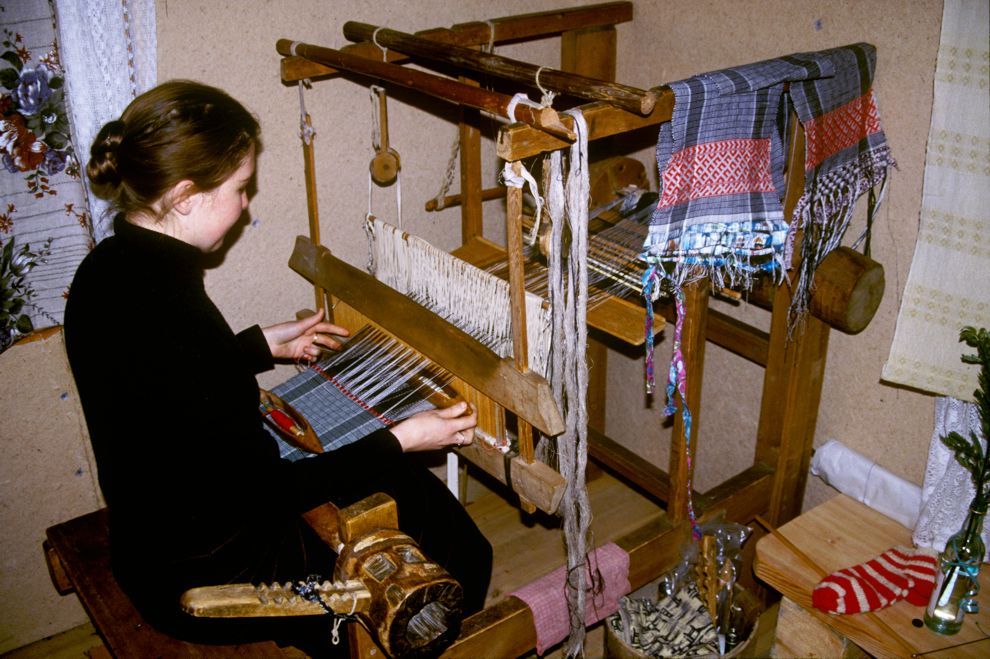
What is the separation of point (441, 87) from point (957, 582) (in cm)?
182

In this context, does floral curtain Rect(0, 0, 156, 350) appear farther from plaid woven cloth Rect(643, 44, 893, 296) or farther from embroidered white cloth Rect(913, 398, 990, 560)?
embroidered white cloth Rect(913, 398, 990, 560)

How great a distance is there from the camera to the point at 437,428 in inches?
77.3

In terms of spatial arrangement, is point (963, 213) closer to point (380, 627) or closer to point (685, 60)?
point (685, 60)

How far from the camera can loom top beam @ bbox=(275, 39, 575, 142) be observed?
1514 mm

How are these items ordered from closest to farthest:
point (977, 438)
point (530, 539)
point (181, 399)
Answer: point (181, 399) < point (977, 438) < point (530, 539)

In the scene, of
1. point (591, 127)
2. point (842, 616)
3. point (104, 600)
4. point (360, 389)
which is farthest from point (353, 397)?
point (842, 616)

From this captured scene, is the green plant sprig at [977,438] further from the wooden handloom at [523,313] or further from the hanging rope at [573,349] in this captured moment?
the hanging rope at [573,349]

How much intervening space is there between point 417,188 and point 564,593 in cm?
Answer: 155

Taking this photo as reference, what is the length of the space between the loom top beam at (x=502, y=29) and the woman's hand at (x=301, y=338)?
0.76 m

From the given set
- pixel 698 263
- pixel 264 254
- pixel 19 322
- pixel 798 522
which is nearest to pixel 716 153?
pixel 698 263

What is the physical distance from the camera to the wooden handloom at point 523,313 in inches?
68.2

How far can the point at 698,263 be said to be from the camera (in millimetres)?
1979

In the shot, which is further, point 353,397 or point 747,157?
point 353,397

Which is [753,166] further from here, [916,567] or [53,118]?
[53,118]
